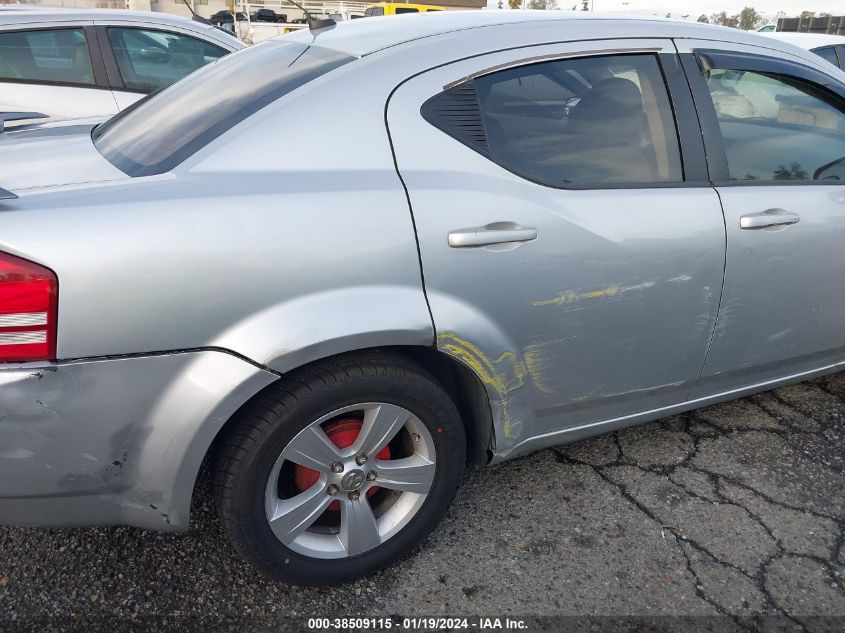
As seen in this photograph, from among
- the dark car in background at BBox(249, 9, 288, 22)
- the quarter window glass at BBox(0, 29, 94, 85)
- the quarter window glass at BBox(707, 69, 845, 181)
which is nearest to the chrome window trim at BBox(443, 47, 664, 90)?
the quarter window glass at BBox(707, 69, 845, 181)

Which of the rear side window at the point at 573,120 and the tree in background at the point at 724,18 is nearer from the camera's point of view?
the rear side window at the point at 573,120

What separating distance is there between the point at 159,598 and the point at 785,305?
2.34m

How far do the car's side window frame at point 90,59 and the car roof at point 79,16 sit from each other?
0.05m

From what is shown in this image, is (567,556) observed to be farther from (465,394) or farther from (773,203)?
(773,203)

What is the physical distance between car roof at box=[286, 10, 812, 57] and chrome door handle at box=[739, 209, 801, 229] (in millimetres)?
654

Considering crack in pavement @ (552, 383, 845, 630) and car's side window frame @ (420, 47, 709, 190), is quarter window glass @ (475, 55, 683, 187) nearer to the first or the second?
car's side window frame @ (420, 47, 709, 190)

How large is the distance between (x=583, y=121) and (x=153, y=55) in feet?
14.0

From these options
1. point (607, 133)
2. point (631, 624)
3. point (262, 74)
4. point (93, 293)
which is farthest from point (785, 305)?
point (93, 293)

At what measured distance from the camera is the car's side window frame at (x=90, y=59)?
195 inches

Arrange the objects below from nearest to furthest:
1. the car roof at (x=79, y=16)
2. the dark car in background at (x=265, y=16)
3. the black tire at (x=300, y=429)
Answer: the black tire at (x=300, y=429)
the car roof at (x=79, y=16)
the dark car in background at (x=265, y=16)

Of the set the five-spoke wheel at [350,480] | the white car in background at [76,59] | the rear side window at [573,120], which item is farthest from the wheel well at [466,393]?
the white car in background at [76,59]

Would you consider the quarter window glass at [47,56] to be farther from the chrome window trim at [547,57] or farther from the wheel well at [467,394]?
the wheel well at [467,394]

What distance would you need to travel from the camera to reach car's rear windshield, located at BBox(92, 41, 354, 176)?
1.93 m

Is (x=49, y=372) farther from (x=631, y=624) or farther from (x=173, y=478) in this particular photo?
(x=631, y=624)
